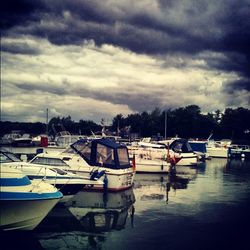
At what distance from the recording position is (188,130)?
334ft

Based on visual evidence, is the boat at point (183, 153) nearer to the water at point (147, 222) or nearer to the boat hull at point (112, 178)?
the water at point (147, 222)

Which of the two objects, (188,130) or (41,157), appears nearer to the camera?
(41,157)

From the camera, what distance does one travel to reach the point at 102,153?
2275 centimetres

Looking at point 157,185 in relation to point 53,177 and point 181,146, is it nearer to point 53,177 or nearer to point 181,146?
point 53,177

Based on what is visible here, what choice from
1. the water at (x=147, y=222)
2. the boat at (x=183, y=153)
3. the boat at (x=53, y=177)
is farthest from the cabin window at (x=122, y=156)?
the boat at (x=183, y=153)

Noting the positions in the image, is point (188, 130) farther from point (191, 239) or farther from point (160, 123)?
point (191, 239)

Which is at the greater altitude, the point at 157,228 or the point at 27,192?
the point at 27,192

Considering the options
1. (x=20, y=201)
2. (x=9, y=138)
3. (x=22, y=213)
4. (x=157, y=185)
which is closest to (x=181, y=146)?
(x=157, y=185)

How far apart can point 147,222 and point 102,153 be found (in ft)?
26.1

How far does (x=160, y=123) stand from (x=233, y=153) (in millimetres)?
42119

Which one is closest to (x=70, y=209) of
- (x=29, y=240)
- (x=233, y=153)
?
(x=29, y=240)

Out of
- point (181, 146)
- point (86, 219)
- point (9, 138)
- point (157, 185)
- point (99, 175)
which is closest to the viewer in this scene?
point (86, 219)

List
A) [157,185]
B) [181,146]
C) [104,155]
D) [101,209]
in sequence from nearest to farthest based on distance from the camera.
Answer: [101,209] → [104,155] → [157,185] → [181,146]

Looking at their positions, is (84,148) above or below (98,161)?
above
